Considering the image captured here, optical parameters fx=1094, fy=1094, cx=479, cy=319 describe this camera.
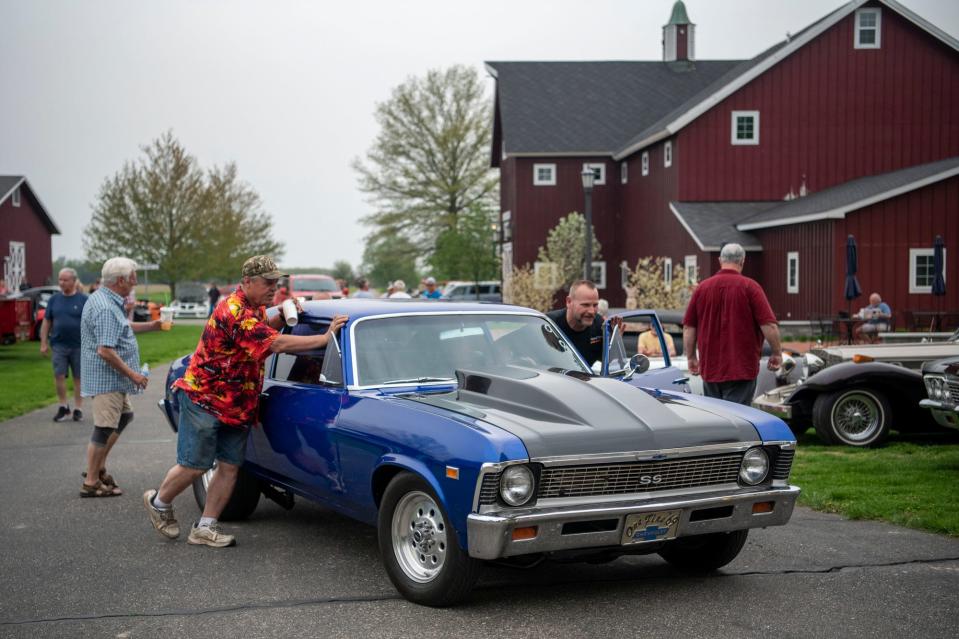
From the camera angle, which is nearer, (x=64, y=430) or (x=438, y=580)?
(x=438, y=580)

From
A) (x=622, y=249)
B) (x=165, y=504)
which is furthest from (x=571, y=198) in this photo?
(x=165, y=504)

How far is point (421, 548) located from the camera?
220 inches

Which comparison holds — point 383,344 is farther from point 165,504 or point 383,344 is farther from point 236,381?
point 165,504

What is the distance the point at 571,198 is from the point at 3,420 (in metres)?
34.2

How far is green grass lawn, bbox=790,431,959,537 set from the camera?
778 cm

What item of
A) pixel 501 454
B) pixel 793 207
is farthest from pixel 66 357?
pixel 793 207

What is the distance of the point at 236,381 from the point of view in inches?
271

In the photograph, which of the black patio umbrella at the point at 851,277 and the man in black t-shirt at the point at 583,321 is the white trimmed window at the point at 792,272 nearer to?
the black patio umbrella at the point at 851,277

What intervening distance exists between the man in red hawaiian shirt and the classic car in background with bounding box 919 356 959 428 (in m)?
5.61

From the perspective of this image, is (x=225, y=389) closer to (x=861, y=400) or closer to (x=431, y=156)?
(x=861, y=400)

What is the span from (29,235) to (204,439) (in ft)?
170

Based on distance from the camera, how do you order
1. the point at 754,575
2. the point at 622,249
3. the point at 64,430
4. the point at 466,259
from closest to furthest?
1. the point at 754,575
2. the point at 64,430
3. the point at 622,249
4. the point at 466,259

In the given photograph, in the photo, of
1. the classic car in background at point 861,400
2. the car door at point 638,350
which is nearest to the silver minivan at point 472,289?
the car door at point 638,350

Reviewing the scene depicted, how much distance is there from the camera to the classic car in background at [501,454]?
5156 mm
